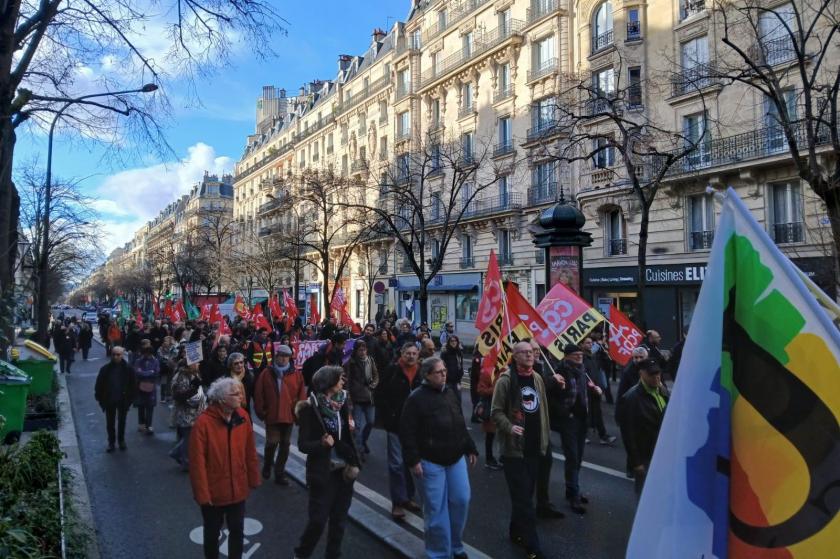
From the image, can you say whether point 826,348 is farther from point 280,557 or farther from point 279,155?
point 279,155

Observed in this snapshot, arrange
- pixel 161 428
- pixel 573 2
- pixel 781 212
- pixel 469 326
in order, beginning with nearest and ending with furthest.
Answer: pixel 161 428 → pixel 781 212 → pixel 573 2 → pixel 469 326

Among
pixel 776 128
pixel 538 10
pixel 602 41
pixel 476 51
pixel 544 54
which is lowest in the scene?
pixel 776 128

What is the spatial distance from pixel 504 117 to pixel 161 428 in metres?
26.5

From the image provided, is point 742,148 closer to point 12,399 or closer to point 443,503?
point 443,503

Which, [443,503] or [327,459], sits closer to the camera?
[443,503]

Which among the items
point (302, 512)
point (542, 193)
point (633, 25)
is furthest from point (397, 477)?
point (542, 193)

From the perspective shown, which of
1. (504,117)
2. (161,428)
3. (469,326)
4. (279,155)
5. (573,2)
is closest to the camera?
(161,428)

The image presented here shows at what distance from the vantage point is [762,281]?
65.9 inches

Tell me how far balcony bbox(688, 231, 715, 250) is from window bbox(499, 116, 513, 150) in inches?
473

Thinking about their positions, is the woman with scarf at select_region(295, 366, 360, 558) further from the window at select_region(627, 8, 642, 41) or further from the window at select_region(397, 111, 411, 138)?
the window at select_region(397, 111, 411, 138)

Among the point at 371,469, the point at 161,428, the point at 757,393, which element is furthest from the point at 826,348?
the point at 161,428

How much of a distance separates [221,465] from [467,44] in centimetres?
3562

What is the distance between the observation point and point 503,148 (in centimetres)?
3272

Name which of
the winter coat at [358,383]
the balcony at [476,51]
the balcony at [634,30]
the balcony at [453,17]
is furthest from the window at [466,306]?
the winter coat at [358,383]
